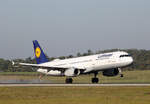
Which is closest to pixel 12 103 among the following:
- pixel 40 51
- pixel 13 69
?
pixel 40 51

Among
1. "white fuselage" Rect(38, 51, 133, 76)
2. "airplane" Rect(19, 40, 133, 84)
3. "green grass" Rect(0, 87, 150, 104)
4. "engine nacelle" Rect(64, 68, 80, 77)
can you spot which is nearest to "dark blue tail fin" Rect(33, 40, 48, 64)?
"airplane" Rect(19, 40, 133, 84)

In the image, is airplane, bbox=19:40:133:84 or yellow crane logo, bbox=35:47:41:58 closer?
airplane, bbox=19:40:133:84

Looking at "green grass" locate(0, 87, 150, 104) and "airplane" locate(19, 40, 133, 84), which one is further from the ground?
"airplane" locate(19, 40, 133, 84)

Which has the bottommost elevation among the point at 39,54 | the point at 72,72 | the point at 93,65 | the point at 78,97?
the point at 78,97

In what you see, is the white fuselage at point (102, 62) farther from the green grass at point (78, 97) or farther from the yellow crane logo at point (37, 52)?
the green grass at point (78, 97)

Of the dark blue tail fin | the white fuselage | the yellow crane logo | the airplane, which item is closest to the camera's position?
the white fuselage

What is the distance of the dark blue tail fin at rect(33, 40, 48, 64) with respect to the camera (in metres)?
72.6

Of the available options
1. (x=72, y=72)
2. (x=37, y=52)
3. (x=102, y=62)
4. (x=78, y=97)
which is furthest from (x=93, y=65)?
(x=78, y=97)

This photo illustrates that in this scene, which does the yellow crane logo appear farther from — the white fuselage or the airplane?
the white fuselage

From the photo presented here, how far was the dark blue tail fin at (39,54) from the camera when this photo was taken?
72562 millimetres

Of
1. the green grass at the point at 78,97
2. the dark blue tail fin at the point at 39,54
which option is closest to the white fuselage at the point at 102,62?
the dark blue tail fin at the point at 39,54

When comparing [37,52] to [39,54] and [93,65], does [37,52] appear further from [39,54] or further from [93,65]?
[93,65]

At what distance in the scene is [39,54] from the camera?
240 ft

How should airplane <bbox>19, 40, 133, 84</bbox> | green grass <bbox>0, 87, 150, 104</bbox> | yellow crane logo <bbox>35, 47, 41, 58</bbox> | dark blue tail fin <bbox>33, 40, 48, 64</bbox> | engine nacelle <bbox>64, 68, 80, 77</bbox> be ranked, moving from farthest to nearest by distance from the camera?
yellow crane logo <bbox>35, 47, 41, 58</bbox>, dark blue tail fin <bbox>33, 40, 48, 64</bbox>, engine nacelle <bbox>64, 68, 80, 77</bbox>, airplane <bbox>19, 40, 133, 84</bbox>, green grass <bbox>0, 87, 150, 104</bbox>
